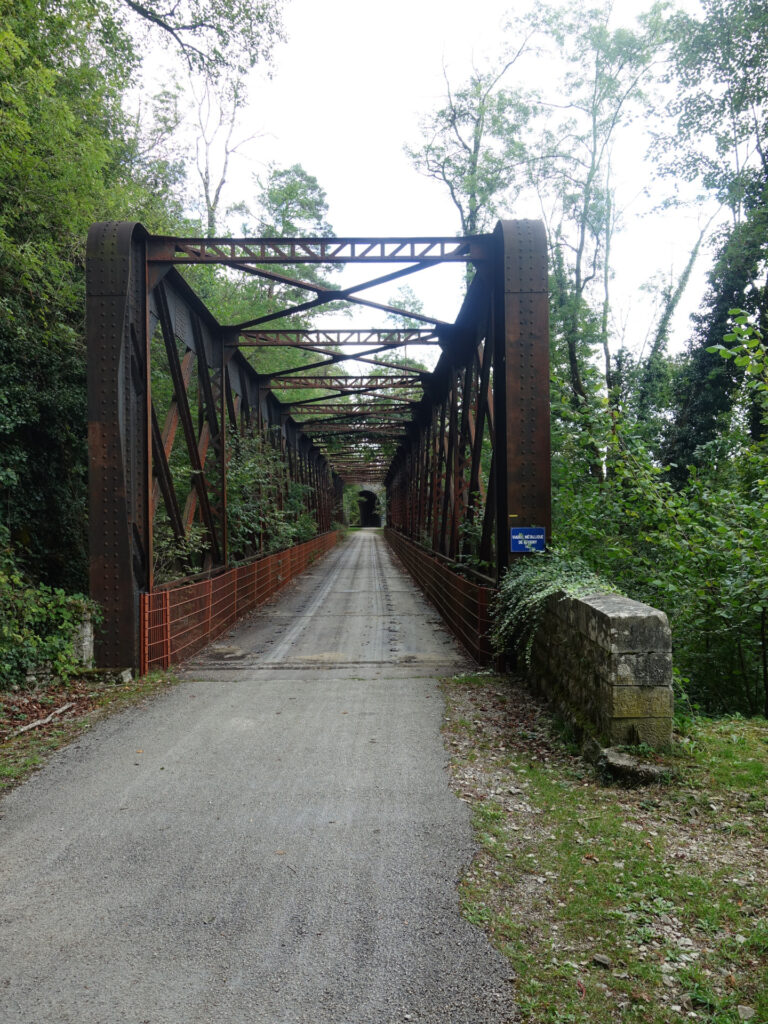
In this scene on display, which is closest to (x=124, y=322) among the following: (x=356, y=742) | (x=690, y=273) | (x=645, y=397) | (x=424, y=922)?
(x=356, y=742)

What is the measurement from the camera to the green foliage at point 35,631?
6.43 m

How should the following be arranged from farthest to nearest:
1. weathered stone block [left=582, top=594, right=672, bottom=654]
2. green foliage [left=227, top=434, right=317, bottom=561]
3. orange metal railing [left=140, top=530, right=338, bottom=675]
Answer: green foliage [left=227, top=434, right=317, bottom=561] → orange metal railing [left=140, top=530, right=338, bottom=675] → weathered stone block [left=582, top=594, right=672, bottom=654]

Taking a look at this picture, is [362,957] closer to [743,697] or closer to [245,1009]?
[245,1009]

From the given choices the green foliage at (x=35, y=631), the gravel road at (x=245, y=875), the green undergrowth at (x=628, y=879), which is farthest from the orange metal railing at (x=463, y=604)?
the green foliage at (x=35, y=631)

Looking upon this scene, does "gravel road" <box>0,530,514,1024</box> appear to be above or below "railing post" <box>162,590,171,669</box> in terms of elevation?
below

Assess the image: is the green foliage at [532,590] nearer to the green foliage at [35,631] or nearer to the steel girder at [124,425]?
the steel girder at [124,425]

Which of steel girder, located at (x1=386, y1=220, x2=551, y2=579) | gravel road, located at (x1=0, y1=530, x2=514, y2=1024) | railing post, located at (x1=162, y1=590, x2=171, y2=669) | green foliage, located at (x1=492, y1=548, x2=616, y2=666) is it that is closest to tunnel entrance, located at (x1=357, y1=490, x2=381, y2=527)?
steel girder, located at (x1=386, y1=220, x2=551, y2=579)

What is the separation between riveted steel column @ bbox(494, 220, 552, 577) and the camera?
7.48 meters

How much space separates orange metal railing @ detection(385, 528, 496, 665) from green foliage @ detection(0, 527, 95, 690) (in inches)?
168

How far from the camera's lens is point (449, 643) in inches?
378

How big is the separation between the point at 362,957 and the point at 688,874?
152 centimetres

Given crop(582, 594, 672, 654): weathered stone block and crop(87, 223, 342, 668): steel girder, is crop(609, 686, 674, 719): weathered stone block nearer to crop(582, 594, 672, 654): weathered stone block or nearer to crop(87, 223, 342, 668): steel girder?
crop(582, 594, 672, 654): weathered stone block

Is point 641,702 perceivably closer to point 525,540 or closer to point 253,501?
point 525,540

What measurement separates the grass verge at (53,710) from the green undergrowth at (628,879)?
3051mm
